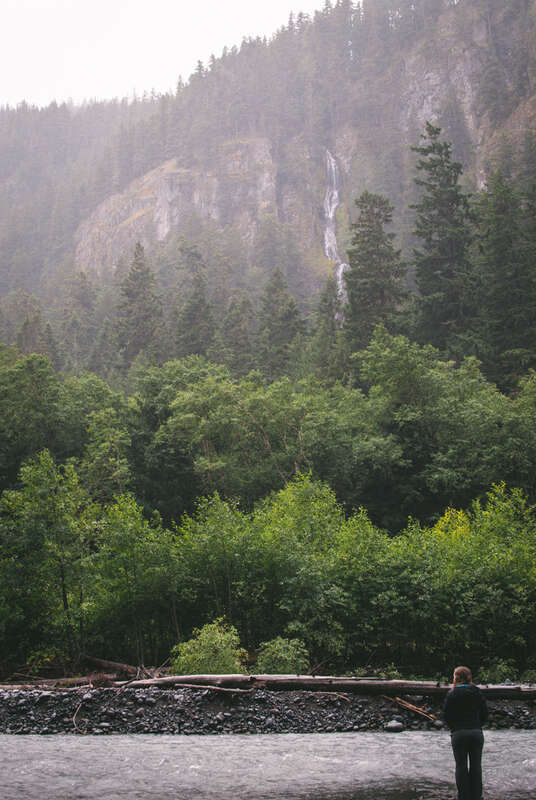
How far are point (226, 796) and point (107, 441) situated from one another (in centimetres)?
2709

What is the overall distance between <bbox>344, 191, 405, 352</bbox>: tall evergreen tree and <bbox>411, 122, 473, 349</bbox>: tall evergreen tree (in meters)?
2.56

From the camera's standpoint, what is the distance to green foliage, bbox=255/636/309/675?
1834cm

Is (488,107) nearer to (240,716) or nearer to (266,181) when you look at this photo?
(266,181)

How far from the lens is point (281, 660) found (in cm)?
1850

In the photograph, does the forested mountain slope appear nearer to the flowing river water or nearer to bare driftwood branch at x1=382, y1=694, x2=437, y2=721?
bare driftwood branch at x1=382, y1=694, x2=437, y2=721

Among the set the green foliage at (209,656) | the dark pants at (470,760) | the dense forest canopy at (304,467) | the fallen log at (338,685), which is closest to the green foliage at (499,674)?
the dense forest canopy at (304,467)

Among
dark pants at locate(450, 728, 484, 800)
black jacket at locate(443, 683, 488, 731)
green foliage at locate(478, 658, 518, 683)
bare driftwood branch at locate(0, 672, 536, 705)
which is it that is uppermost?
black jacket at locate(443, 683, 488, 731)

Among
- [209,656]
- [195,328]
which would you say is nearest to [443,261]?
[195,328]

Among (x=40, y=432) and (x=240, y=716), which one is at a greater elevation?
(x=40, y=432)

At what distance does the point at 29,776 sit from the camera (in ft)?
39.4

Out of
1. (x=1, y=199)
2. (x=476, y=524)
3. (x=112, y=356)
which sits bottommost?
(x=476, y=524)

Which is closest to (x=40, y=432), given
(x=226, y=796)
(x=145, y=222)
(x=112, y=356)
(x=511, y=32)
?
(x=226, y=796)

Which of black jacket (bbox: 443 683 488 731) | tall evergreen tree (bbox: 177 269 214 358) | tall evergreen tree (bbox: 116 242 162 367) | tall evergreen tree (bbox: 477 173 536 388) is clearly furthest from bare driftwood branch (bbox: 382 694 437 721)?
tall evergreen tree (bbox: 116 242 162 367)

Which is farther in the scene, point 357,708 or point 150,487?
point 150,487
